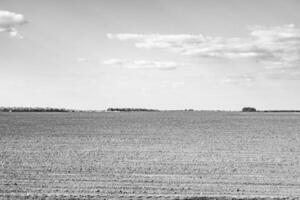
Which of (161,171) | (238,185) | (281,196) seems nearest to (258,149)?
(161,171)

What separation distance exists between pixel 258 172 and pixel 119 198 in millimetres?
7190

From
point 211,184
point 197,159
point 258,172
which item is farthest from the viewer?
point 197,159

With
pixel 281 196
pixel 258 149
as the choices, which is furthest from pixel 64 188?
pixel 258 149

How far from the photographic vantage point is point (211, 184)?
1388 cm

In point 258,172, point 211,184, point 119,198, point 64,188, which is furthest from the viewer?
point 258,172

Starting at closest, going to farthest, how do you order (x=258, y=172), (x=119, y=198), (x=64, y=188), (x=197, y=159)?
(x=119, y=198), (x=64, y=188), (x=258, y=172), (x=197, y=159)

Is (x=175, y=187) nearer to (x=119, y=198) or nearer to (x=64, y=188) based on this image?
(x=119, y=198)

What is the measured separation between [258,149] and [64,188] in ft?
51.5

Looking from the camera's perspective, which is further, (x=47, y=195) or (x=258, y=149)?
(x=258, y=149)

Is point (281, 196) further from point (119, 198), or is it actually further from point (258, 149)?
point (258, 149)

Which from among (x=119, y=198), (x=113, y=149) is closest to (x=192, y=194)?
(x=119, y=198)

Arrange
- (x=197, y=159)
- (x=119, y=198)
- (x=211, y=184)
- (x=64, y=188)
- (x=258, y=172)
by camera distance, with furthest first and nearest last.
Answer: (x=197, y=159), (x=258, y=172), (x=211, y=184), (x=64, y=188), (x=119, y=198)

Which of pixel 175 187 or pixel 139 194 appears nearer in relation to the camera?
pixel 139 194

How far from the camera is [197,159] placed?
20.5 m
